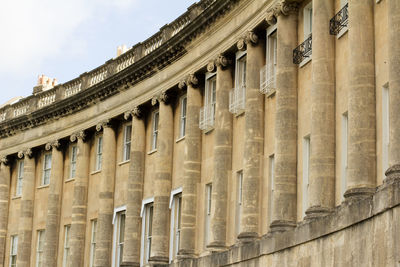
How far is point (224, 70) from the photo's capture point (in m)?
40.6

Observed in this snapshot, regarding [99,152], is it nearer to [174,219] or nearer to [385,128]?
[174,219]

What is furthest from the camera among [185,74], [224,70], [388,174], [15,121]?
[15,121]

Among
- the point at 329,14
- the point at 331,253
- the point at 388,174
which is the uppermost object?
the point at 329,14

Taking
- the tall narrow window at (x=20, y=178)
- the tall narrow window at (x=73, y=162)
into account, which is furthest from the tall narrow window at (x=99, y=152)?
the tall narrow window at (x=20, y=178)

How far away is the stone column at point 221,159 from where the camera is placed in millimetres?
38875

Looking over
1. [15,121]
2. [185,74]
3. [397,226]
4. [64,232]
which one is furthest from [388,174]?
[15,121]

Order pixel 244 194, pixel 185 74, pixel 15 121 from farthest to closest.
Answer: pixel 15 121, pixel 185 74, pixel 244 194

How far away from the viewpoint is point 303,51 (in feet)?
110

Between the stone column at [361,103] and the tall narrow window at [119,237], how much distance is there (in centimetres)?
2354

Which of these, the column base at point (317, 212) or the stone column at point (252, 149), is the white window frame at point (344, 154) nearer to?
the column base at point (317, 212)

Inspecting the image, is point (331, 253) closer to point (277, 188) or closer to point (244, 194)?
point (277, 188)

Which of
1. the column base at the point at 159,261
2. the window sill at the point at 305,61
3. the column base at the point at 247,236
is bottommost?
the column base at the point at 159,261

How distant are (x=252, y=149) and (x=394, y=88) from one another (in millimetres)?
11434

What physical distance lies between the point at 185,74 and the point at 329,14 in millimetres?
13543
